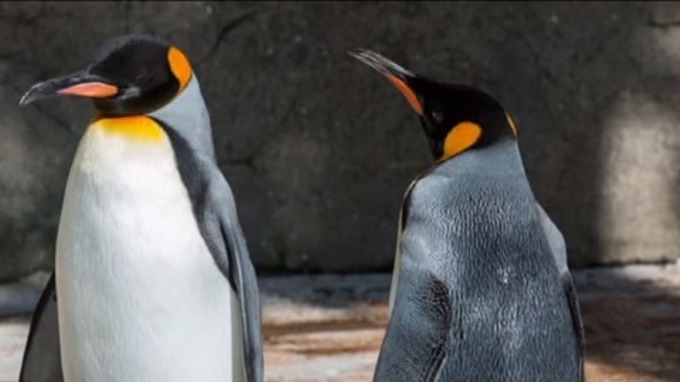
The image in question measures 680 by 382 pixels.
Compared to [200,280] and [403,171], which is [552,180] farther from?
[200,280]

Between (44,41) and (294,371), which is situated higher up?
(44,41)

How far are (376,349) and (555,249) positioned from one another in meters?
1.40

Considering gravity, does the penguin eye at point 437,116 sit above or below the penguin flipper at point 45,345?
above

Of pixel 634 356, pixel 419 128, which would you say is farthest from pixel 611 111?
pixel 634 356

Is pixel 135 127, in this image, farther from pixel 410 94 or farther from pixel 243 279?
pixel 410 94

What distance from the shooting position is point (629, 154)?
5.50 meters

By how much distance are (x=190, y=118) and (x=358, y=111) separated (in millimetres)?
2023

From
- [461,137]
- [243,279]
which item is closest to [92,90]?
[243,279]

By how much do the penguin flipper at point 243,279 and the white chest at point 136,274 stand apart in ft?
0.10

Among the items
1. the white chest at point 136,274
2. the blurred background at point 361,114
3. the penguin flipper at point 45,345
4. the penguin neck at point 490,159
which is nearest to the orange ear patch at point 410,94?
the penguin neck at point 490,159

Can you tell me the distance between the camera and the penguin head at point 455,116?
126 inches

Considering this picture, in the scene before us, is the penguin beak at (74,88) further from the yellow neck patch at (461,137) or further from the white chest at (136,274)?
the yellow neck patch at (461,137)

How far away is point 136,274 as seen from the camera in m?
3.31

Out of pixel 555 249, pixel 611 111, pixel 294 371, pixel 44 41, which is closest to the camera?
pixel 555 249
